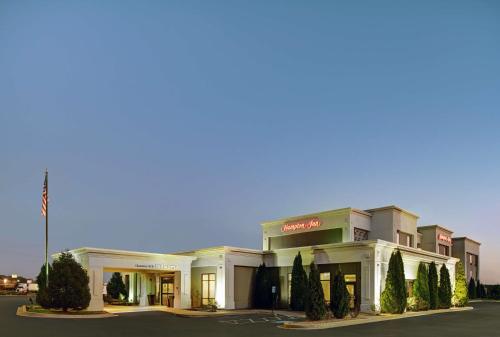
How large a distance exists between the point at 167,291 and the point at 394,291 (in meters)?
18.6

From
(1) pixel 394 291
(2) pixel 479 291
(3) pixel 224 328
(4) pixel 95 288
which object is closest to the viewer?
(3) pixel 224 328

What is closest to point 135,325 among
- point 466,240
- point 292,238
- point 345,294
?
point 345,294

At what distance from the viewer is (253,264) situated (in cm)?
3688

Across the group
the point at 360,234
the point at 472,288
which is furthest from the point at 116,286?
the point at 472,288

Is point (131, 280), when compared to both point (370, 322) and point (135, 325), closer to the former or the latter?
point (135, 325)

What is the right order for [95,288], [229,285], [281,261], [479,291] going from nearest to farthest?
[95,288], [229,285], [281,261], [479,291]

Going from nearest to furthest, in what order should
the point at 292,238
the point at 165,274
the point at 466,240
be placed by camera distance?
the point at 165,274 → the point at 292,238 → the point at 466,240

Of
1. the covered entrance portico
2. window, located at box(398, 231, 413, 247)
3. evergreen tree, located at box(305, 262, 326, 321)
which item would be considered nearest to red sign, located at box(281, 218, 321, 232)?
window, located at box(398, 231, 413, 247)

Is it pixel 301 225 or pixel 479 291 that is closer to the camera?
pixel 301 225

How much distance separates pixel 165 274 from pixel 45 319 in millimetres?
14035

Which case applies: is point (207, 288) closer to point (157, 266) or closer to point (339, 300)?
point (157, 266)

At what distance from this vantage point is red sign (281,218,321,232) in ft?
126

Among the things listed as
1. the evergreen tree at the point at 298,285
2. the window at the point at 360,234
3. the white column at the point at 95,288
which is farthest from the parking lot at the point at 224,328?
the window at the point at 360,234

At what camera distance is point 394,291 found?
2950 cm
